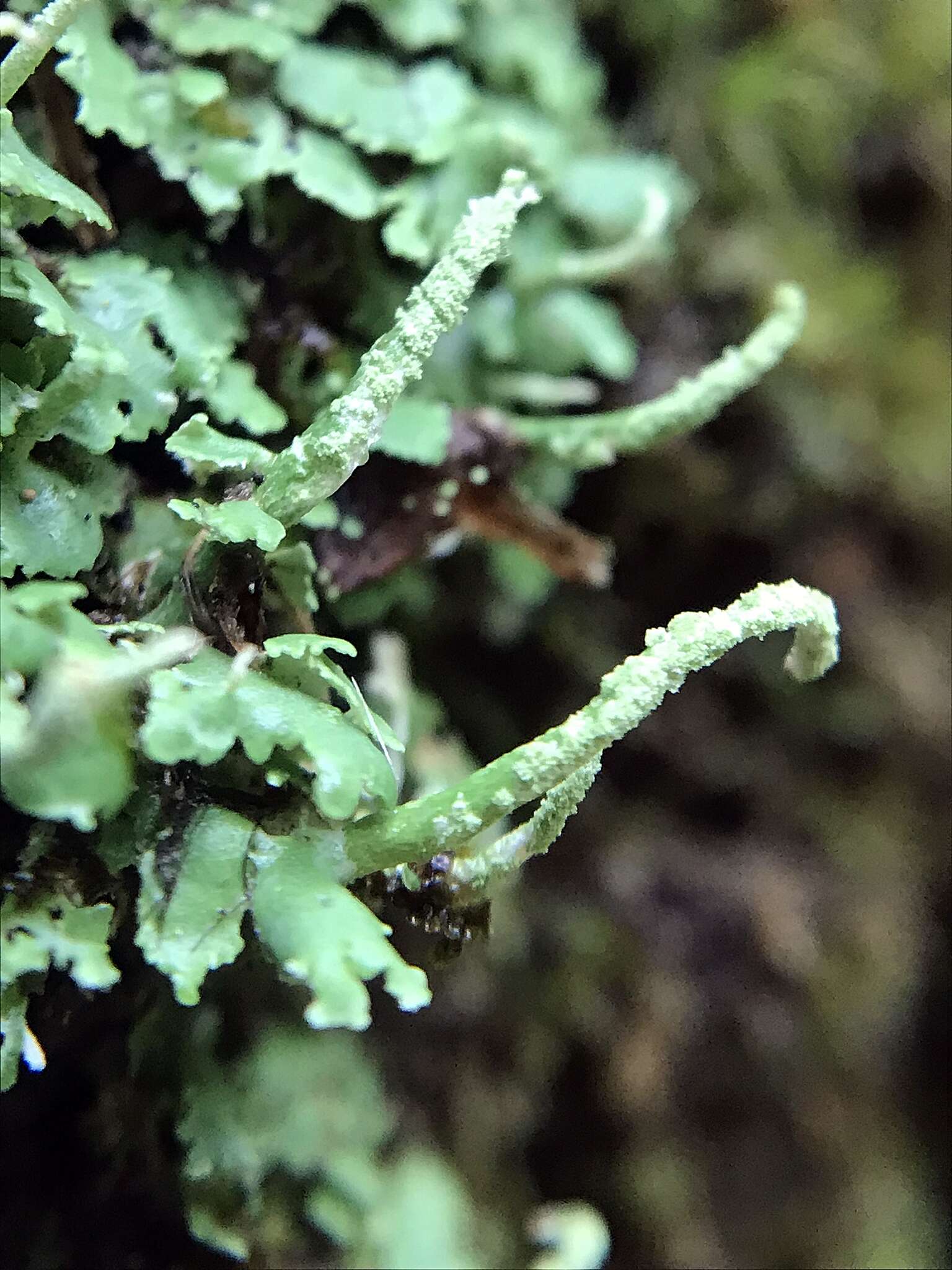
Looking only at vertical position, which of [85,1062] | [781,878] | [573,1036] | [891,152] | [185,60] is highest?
[185,60]

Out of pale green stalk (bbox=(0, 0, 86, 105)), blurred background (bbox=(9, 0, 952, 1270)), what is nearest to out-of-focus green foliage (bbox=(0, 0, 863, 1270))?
pale green stalk (bbox=(0, 0, 86, 105))

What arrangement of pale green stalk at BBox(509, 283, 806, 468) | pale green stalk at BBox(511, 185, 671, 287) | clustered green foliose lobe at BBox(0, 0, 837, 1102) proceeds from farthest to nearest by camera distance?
pale green stalk at BBox(511, 185, 671, 287) < pale green stalk at BBox(509, 283, 806, 468) < clustered green foliose lobe at BBox(0, 0, 837, 1102)

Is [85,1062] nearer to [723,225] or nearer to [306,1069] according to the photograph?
[306,1069]

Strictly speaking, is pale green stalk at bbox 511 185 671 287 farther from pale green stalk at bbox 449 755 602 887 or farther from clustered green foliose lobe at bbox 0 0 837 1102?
pale green stalk at bbox 449 755 602 887

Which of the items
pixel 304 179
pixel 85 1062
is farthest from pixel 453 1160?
pixel 304 179

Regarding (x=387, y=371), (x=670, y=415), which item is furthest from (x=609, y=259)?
(x=387, y=371)

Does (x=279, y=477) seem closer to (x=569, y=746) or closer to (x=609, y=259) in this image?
(x=569, y=746)

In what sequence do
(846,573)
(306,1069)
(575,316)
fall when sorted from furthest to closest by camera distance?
(846,573) < (575,316) < (306,1069)
